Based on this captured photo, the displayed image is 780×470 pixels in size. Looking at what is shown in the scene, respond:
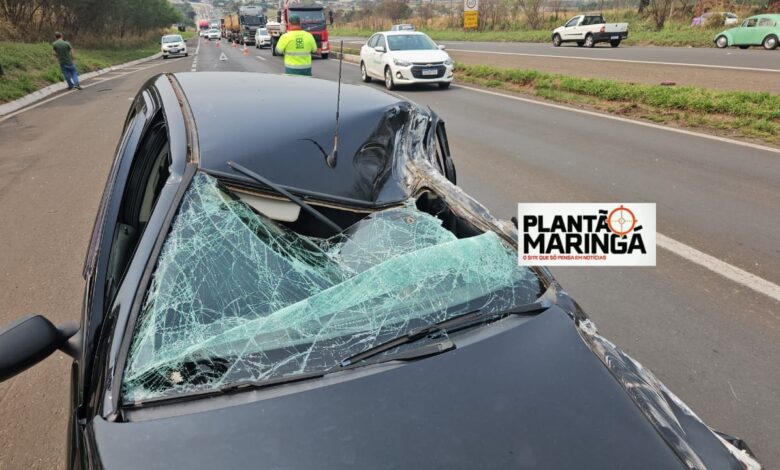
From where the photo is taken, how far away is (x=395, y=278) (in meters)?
1.93

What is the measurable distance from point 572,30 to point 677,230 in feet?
87.8

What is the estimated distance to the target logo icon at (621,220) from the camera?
2260mm

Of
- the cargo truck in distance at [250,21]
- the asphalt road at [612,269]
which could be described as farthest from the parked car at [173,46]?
the asphalt road at [612,269]

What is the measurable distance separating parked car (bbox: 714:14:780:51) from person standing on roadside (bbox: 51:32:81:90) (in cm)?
2485

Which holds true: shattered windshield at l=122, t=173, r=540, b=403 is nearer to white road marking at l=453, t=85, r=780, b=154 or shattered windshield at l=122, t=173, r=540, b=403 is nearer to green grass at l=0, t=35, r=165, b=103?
white road marking at l=453, t=85, r=780, b=154

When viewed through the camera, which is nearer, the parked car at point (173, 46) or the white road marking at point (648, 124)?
the white road marking at point (648, 124)

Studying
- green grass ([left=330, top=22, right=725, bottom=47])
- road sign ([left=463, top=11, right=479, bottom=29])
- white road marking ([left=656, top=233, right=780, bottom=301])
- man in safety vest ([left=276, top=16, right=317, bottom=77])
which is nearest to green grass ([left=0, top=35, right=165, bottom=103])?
Result: man in safety vest ([left=276, top=16, right=317, bottom=77])

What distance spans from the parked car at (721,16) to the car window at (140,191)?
33902mm

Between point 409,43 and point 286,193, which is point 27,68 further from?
point 286,193

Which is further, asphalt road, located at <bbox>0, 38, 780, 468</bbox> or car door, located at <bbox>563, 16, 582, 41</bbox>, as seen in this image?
car door, located at <bbox>563, 16, 582, 41</bbox>

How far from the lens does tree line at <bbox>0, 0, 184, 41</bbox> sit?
27.5 m

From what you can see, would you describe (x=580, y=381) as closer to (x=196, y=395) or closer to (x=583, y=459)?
(x=583, y=459)

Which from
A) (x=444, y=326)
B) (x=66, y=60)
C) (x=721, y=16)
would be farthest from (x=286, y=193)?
(x=721, y=16)

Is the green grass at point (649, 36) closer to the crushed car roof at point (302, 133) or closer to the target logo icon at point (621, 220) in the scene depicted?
the crushed car roof at point (302, 133)
